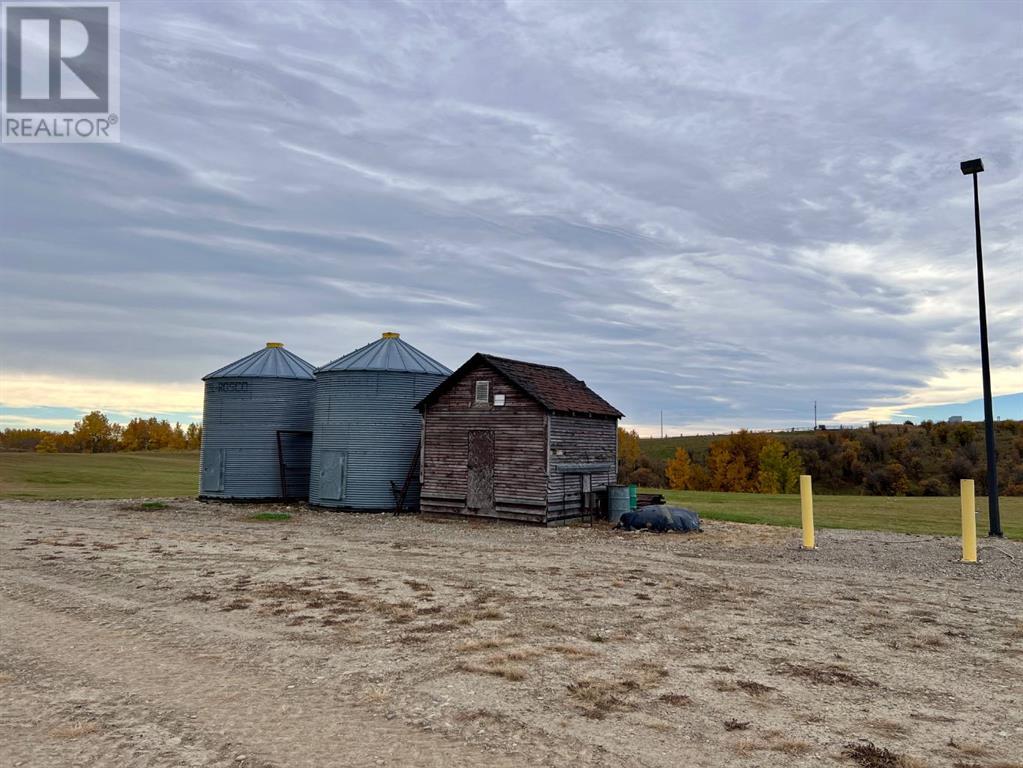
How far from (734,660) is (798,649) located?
1064 millimetres

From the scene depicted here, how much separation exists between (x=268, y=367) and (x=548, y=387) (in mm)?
13394

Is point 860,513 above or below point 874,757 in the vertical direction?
below

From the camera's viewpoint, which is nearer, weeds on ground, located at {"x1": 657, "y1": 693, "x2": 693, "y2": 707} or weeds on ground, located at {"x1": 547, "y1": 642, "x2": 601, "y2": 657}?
weeds on ground, located at {"x1": 657, "y1": 693, "x2": 693, "y2": 707}

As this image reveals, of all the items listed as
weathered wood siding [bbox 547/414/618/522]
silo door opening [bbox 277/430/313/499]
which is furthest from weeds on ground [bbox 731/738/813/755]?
silo door opening [bbox 277/430/313/499]

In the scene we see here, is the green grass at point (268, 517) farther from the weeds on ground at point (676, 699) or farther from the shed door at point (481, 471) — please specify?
the weeds on ground at point (676, 699)

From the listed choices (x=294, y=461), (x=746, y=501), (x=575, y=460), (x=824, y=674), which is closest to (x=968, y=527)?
(x=824, y=674)

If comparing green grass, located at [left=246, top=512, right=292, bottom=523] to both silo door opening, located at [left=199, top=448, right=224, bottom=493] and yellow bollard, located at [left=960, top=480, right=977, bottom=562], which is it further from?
yellow bollard, located at [left=960, top=480, right=977, bottom=562]

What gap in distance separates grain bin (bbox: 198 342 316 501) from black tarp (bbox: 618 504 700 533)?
15905mm

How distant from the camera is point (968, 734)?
6164 mm

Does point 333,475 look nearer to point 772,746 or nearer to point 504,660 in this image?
point 504,660

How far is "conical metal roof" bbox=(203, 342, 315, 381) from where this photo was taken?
31359 millimetres

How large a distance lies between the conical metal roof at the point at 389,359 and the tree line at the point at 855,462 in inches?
2218

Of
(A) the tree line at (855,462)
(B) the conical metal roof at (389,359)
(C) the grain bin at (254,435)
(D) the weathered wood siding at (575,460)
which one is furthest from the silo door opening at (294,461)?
(A) the tree line at (855,462)

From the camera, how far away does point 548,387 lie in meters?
26.0
